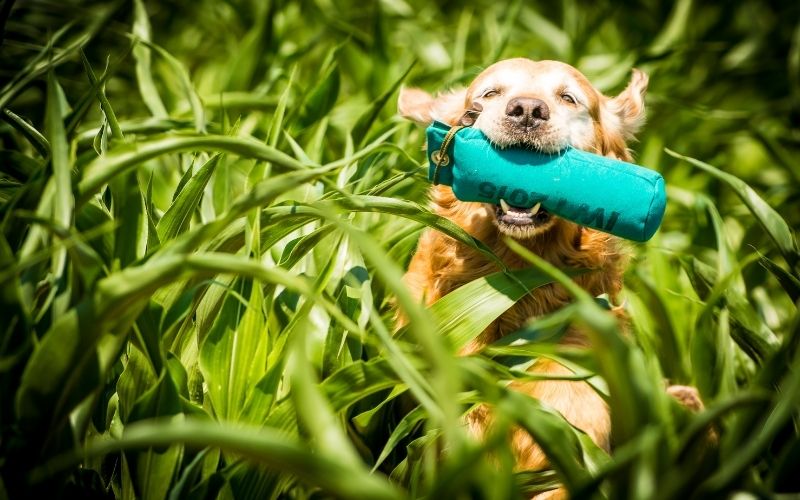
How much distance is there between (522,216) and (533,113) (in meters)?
0.27

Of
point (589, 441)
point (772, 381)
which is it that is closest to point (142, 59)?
point (589, 441)

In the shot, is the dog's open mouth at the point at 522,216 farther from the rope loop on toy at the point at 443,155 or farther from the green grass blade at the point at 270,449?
the green grass blade at the point at 270,449

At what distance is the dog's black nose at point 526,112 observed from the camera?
6.34 feet

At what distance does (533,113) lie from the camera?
1941mm

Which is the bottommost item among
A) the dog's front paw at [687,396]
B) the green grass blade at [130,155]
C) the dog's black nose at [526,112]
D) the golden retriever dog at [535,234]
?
the dog's front paw at [687,396]

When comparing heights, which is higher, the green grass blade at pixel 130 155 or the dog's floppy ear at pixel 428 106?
the green grass blade at pixel 130 155

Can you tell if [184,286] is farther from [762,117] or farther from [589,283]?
[762,117]

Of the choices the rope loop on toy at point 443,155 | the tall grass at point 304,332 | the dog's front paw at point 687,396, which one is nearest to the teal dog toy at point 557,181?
the rope loop on toy at point 443,155

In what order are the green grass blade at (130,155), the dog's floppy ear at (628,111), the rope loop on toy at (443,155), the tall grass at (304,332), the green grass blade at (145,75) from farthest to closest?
the green grass blade at (145,75) < the dog's floppy ear at (628,111) < the rope loop on toy at (443,155) < the green grass blade at (130,155) < the tall grass at (304,332)

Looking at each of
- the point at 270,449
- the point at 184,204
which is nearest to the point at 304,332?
the point at 270,449

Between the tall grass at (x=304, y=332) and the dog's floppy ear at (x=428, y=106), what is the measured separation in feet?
0.61

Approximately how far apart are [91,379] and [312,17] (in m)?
3.22

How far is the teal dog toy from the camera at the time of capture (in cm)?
178

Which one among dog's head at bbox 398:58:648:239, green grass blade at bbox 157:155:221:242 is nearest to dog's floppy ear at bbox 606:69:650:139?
dog's head at bbox 398:58:648:239
